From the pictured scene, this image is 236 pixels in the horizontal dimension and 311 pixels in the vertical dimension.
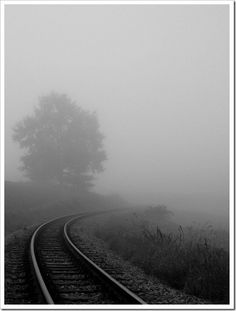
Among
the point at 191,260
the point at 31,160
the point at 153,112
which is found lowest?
the point at 191,260

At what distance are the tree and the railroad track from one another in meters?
26.6

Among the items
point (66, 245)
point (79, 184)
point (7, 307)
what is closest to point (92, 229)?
point (66, 245)

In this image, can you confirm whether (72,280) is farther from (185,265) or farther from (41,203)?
(41,203)

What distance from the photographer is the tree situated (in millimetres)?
40250

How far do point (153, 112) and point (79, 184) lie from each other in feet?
509

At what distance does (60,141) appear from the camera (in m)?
41.8

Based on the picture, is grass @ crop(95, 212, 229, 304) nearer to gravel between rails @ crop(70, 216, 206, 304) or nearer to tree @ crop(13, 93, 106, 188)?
gravel between rails @ crop(70, 216, 206, 304)

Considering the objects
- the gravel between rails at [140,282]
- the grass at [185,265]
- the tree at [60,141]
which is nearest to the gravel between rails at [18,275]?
the gravel between rails at [140,282]

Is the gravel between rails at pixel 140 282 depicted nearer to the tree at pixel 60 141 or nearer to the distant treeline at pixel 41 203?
the distant treeline at pixel 41 203

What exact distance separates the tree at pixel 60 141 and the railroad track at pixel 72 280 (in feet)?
87.2

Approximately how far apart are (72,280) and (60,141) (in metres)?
33.9

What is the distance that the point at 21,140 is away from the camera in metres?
42.8

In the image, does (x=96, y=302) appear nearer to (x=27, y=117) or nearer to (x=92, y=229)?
(x=92, y=229)

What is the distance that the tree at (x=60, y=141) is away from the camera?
40250mm
